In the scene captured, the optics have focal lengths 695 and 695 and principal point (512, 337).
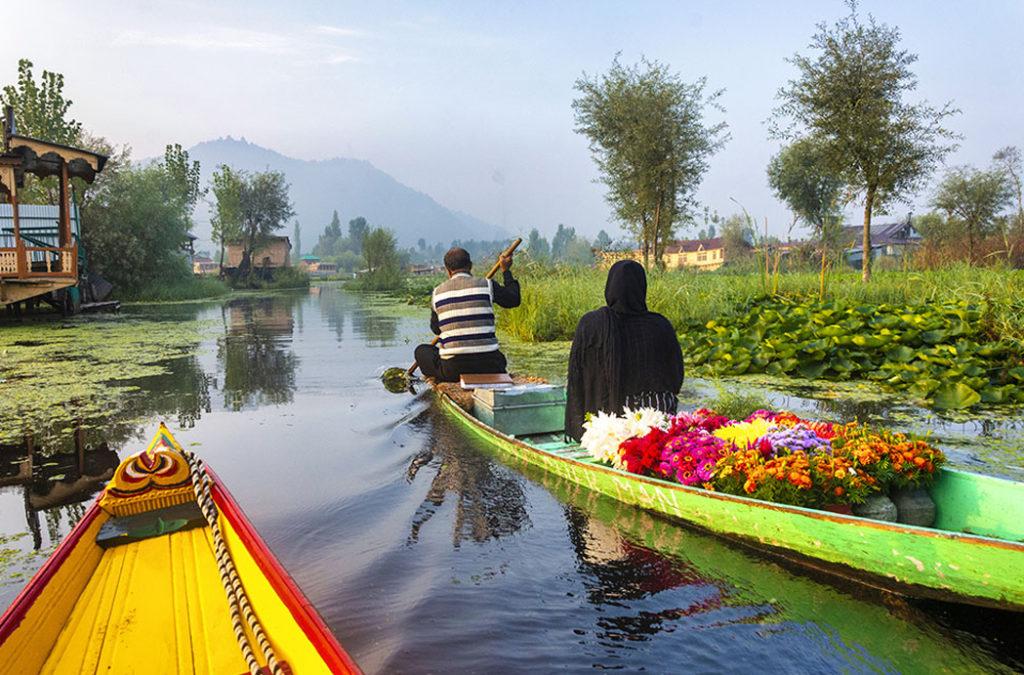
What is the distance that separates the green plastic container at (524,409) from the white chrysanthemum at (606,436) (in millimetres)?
1540

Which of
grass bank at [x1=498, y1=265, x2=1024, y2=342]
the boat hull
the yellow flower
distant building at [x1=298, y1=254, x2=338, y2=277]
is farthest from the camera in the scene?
distant building at [x1=298, y1=254, x2=338, y2=277]

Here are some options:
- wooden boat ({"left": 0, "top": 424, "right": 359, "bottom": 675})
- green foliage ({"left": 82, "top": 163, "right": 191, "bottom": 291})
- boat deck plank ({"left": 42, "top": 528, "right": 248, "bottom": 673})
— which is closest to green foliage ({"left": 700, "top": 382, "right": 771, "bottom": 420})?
wooden boat ({"left": 0, "top": 424, "right": 359, "bottom": 675})

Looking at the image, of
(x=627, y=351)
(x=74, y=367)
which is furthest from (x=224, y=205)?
(x=627, y=351)

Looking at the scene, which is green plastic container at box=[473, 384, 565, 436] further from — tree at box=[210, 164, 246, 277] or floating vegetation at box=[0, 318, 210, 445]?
tree at box=[210, 164, 246, 277]

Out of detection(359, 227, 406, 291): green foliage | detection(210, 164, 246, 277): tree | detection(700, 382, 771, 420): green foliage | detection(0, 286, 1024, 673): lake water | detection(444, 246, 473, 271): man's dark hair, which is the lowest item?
detection(0, 286, 1024, 673): lake water

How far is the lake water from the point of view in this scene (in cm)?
304

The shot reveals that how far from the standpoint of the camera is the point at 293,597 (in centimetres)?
236

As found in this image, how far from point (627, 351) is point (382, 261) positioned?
45039mm

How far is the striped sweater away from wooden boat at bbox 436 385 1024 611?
2998 mm

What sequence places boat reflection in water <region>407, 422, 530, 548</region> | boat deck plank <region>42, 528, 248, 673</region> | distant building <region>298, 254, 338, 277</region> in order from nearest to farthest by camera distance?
boat deck plank <region>42, 528, 248, 673</region>
boat reflection in water <region>407, 422, 530, 548</region>
distant building <region>298, 254, 338, 277</region>

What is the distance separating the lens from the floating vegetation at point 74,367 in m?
7.58

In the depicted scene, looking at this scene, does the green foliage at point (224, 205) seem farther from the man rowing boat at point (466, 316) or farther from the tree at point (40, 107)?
the man rowing boat at point (466, 316)

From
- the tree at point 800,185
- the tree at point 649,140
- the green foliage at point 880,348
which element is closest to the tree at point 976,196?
the tree at point 800,185

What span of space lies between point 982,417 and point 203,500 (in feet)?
23.5
